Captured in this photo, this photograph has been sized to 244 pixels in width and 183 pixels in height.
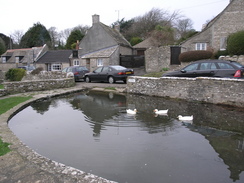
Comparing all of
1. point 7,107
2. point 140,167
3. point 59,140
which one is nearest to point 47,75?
point 7,107

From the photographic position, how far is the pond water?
448cm

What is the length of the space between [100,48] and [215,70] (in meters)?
21.4

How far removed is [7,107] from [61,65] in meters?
29.0

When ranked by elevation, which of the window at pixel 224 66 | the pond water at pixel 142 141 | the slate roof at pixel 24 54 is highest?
the slate roof at pixel 24 54

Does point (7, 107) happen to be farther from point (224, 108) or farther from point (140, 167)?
point (224, 108)

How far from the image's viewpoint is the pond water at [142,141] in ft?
14.7

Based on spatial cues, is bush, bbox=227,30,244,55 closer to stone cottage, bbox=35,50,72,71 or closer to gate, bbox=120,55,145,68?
gate, bbox=120,55,145,68

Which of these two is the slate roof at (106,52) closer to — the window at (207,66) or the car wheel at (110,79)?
the car wheel at (110,79)

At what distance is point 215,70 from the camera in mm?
11703

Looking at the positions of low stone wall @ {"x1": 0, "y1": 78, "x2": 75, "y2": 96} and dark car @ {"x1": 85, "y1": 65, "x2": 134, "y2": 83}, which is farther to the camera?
dark car @ {"x1": 85, "y1": 65, "x2": 134, "y2": 83}

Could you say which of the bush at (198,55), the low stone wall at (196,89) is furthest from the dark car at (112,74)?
the bush at (198,55)

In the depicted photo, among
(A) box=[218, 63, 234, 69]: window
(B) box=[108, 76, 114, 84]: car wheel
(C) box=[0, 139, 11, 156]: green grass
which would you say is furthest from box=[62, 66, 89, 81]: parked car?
(C) box=[0, 139, 11, 156]: green grass

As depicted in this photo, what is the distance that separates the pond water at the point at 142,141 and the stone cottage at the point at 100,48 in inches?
703

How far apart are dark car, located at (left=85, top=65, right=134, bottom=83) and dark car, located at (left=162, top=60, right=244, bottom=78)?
515cm
